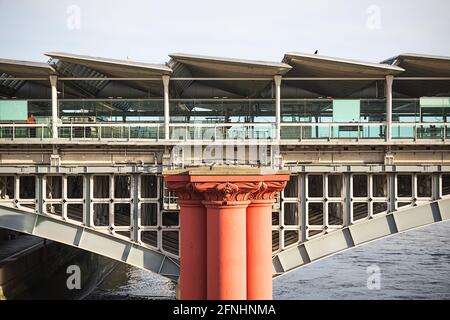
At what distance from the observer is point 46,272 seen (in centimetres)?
4953

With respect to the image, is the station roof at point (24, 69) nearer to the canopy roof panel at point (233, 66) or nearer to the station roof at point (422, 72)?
the canopy roof panel at point (233, 66)

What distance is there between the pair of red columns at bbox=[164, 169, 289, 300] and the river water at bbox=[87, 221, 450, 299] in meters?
28.0

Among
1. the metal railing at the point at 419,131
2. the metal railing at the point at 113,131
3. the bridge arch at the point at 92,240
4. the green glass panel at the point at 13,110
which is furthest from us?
the green glass panel at the point at 13,110

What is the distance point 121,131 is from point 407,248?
176 feet

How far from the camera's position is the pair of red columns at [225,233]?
21172mm

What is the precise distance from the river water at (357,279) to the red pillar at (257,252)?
27.8 meters

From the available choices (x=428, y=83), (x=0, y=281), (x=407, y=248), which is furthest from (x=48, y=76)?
(x=407, y=248)

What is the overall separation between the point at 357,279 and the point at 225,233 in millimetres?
37886

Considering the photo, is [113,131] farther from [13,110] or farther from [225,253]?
[225,253]

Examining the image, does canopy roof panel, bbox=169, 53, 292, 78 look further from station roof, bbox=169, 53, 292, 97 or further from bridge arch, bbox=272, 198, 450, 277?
bridge arch, bbox=272, 198, 450, 277

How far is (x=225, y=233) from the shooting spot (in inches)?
835

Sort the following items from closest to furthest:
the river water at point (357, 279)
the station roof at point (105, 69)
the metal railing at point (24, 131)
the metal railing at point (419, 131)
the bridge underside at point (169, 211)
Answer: the bridge underside at point (169, 211) → the station roof at point (105, 69) → the metal railing at point (24, 131) → the metal railing at point (419, 131) → the river water at point (357, 279)

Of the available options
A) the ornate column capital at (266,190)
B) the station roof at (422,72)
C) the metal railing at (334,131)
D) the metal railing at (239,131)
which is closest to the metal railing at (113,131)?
Answer: the metal railing at (239,131)

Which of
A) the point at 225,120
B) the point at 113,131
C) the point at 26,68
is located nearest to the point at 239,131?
the point at 225,120
